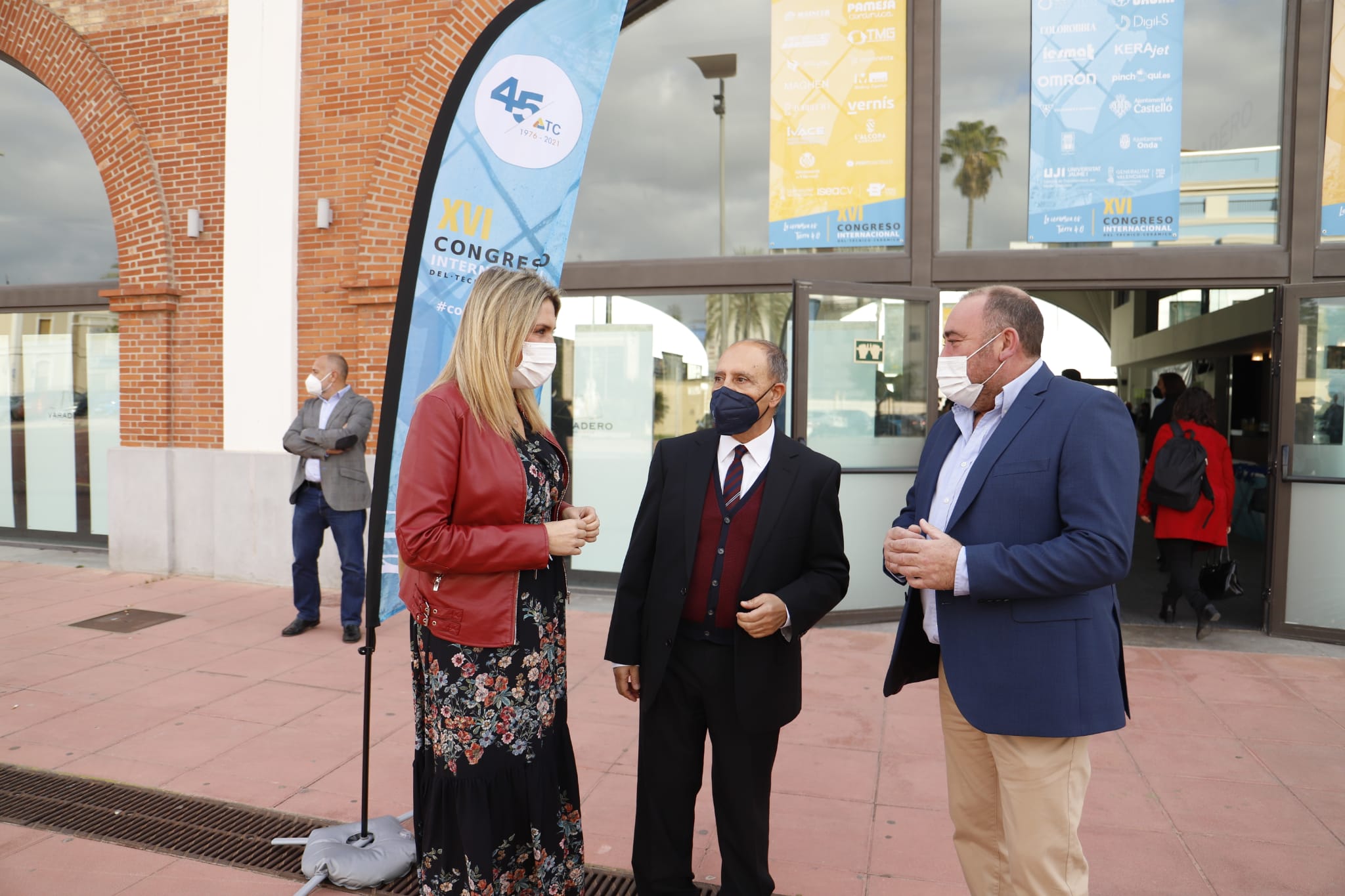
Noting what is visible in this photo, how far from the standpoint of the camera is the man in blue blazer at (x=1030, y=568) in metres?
2.24

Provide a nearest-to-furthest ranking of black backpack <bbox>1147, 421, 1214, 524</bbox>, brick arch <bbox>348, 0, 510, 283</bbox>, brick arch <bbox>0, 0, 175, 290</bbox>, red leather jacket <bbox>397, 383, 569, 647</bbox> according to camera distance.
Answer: red leather jacket <bbox>397, 383, 569, 647</bbox>, black backpack <bbox>1147, 421, 1214, 524</bbox>, brick arch <bbox>348, 0, 510, 283</bbox>, brick arch <bbox>0, 0, 175, 290</bbox>

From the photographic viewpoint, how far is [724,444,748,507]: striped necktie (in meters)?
2.83

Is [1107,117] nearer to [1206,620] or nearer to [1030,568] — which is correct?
[1206,620]

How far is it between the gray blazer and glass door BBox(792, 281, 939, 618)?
10.9ft

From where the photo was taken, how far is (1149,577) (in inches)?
379

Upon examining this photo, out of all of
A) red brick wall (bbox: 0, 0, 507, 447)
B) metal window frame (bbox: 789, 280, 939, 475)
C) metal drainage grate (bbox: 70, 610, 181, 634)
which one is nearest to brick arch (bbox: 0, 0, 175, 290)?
red brick wall (bbox: 0, 0, 507, 447)

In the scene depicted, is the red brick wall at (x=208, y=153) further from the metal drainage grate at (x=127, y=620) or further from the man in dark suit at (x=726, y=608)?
the man in dark suit at (x=726, y=608)

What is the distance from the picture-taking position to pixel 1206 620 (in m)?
6.93

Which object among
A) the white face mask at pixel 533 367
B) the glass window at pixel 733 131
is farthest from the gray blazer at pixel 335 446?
the white face mask at pixel 533 367

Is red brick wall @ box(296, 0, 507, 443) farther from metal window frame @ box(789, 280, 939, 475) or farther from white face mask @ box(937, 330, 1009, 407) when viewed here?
white face mask @ box(937, 330, 1009, 407)

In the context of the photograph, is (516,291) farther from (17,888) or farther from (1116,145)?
(1116,145)

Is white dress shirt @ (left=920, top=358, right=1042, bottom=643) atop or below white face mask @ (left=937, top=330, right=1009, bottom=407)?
below

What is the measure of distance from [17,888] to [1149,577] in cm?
992

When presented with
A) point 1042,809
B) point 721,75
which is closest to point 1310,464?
point 721,75
